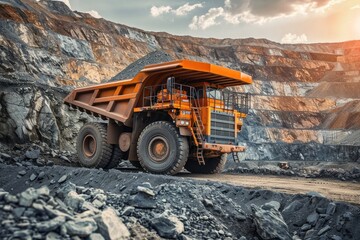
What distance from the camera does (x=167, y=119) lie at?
10.1 metres

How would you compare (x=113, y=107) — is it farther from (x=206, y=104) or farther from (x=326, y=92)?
(x=326, y=92)

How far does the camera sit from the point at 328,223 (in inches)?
236

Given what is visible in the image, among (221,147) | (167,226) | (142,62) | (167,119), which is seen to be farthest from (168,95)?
(142,62)

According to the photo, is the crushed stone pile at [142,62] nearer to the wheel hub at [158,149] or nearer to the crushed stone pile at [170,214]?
the wheel hub at [158,149]

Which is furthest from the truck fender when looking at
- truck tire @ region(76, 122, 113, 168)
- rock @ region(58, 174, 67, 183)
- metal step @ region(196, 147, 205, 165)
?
rock @ region(58, 174, 67, 183)

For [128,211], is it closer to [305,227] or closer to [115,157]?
[305,227]

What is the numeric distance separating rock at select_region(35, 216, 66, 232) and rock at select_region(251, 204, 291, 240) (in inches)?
122

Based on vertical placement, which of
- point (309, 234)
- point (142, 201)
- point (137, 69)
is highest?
point (137, 69)

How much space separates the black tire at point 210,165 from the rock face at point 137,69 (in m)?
7.00

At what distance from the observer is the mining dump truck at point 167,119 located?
9.48 meters

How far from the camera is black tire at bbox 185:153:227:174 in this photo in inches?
448

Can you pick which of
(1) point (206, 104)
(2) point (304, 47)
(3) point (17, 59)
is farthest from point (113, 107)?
(2) point (304, 47)

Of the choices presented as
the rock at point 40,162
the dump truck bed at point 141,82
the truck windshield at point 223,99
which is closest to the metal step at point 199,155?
the truck windshield at point 223,99

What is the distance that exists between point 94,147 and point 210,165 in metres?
3.49
